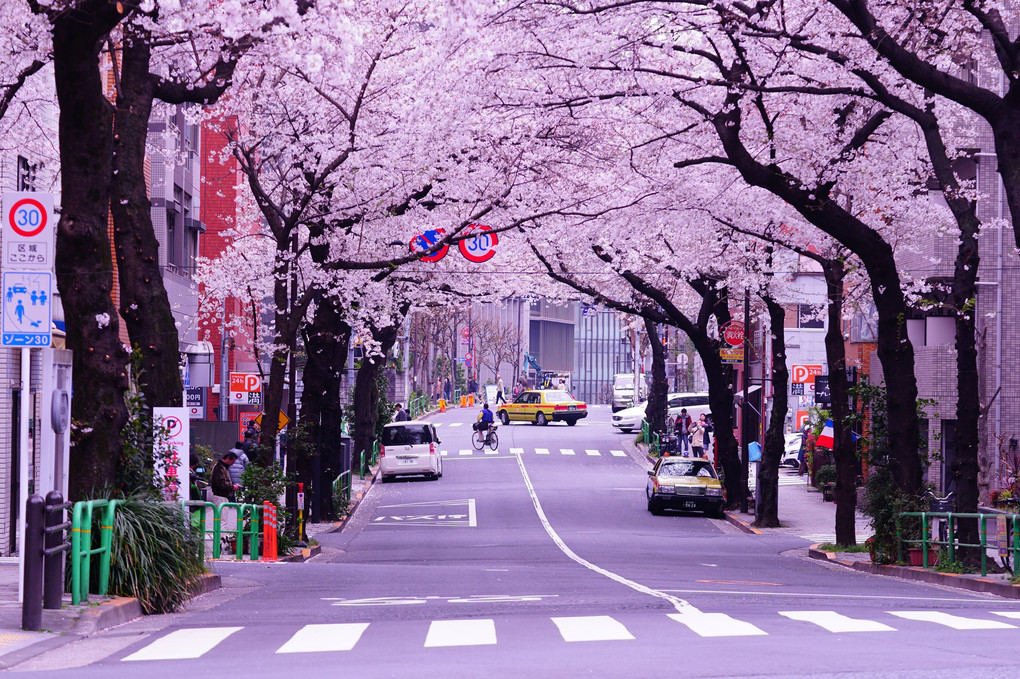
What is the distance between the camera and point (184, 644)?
11.1 metres

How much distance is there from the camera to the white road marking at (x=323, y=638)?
1059 cm

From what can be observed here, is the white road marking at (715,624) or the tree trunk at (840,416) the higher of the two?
the tree trunk at (840,416)

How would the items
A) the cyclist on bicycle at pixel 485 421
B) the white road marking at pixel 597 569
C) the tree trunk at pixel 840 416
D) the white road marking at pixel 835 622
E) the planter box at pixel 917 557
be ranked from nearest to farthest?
the white road marking at pixel 835 622
the white road marking at pixel 597 569
the planter box at pixel 917 557
the tree trunk at pixel 840 416
the cyclist on bicycle at pixel 485 421

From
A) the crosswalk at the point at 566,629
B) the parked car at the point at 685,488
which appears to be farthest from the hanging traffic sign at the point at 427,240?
the crosswalk at the point at 566,629

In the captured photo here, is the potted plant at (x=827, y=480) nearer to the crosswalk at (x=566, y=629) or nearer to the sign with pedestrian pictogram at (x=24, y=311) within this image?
the crosswalk at (x=566, y=629)

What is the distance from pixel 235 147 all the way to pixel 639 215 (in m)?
8.58

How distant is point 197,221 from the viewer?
4731 cm

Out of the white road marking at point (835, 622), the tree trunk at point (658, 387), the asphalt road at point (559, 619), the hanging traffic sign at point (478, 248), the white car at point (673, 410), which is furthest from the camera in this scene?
the white car at point (673, 410)

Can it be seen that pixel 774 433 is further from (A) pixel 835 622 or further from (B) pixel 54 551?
(B) pixel 54 551

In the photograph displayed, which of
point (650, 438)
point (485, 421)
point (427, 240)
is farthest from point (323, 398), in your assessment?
point (650, 438)

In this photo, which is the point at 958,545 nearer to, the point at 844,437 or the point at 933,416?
the point at 844,437

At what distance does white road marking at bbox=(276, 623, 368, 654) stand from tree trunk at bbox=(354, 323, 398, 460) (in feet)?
99.8

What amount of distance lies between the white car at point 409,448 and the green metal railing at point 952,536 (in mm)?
26713

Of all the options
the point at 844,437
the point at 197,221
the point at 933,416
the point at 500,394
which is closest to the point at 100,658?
the point at 844,437
